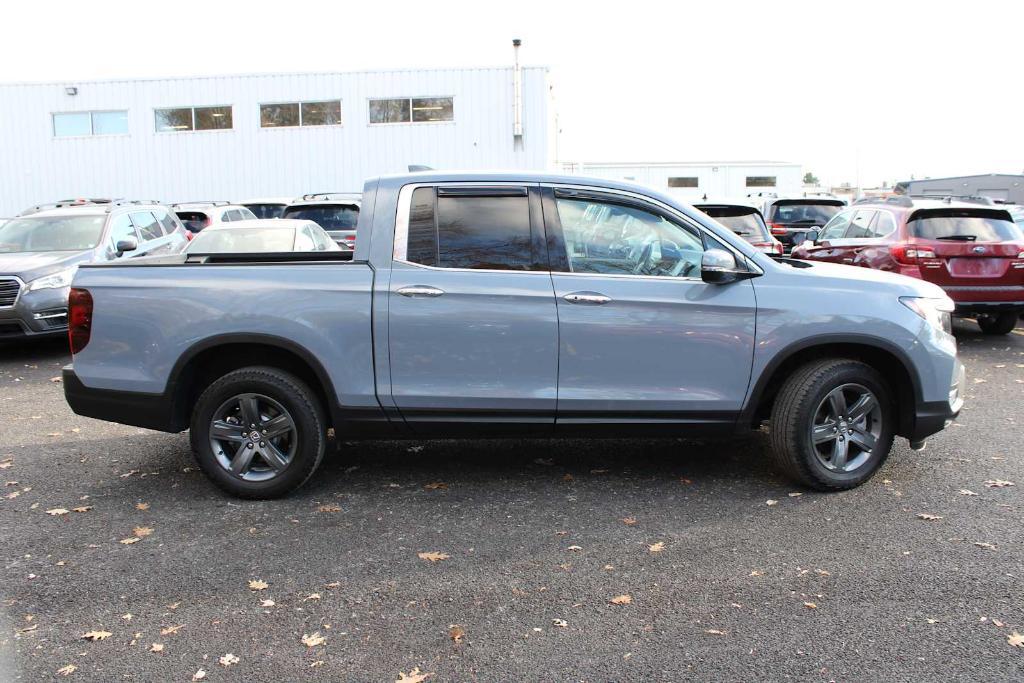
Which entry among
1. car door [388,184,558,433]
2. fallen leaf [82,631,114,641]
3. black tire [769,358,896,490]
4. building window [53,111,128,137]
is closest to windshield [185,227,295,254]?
car door [388,184,558,433]

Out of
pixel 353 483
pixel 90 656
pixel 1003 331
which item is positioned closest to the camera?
pixel 90 656

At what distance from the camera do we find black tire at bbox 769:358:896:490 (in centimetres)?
507

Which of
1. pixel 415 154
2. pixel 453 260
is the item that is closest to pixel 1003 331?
pixel 453 260

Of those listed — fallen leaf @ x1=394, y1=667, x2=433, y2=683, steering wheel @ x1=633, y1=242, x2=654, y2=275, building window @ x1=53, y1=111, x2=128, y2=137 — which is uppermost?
building window @ x1=53, y1=111, x2=128, y2=137

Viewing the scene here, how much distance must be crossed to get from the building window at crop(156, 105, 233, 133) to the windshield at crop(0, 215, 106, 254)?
17350 mm

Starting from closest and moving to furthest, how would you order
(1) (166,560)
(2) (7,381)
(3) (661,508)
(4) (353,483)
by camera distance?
1. (1) (166,560)
2. (3) (661,508)
3. (4) (353,483)
4. (2) (7,381)

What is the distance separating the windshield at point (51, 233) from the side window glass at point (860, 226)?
9863 millimetres

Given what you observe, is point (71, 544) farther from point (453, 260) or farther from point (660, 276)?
point (660, 276)

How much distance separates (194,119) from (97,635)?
89.7 ft

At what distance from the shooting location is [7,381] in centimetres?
900

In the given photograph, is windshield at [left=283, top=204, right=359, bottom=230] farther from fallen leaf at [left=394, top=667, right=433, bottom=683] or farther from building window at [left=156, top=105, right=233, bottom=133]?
building window at [left=156, top=105, right=233, bottom=133]

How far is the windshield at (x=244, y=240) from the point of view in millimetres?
11234

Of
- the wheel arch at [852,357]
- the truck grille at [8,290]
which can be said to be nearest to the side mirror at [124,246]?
the truck grille at [8,290]

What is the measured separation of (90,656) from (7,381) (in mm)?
6588
